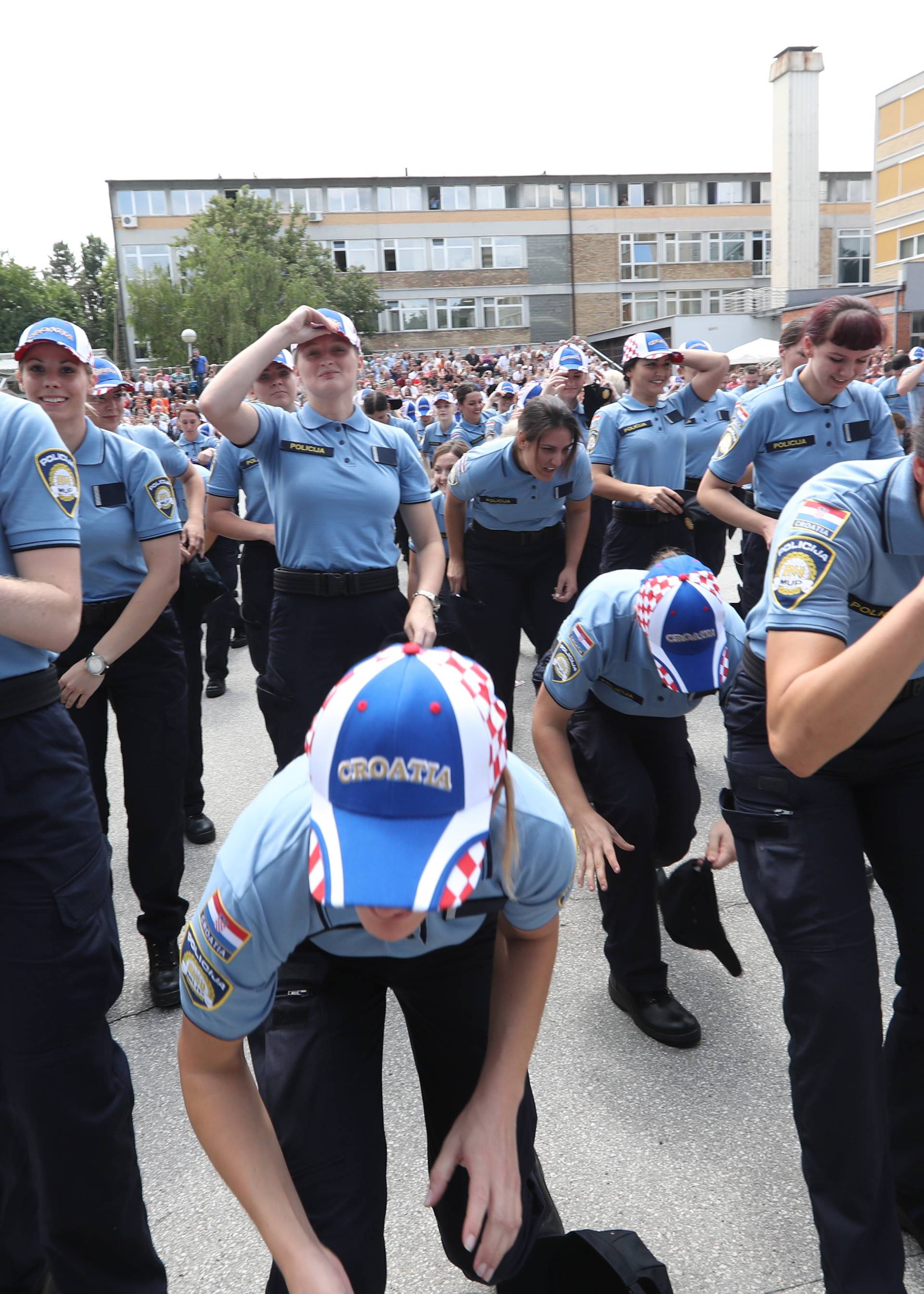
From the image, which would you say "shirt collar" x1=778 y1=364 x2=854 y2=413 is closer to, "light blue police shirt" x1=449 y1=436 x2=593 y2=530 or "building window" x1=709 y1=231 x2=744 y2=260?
"light blue police shirt" x1=449 y1=436 x2=593 y2=530

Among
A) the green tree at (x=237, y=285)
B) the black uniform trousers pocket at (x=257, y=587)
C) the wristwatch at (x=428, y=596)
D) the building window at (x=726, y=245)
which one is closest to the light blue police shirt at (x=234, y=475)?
the black uniform trousers pocket at (x=257, y=587)

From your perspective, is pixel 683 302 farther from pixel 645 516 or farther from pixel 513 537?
pixel 513 537

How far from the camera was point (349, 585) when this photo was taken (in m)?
3.56

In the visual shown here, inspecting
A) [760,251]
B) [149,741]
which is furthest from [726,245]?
[149,741]

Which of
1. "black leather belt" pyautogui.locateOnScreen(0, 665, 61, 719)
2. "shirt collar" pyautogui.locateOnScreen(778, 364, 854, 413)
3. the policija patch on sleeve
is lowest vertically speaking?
"black leather belt" pyautogui.locateOnScreen(0, 665, 61, 719)

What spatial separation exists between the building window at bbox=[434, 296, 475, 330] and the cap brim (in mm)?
58556

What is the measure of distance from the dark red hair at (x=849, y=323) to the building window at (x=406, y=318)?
54985 mm

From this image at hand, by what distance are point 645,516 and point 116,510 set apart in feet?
11.3

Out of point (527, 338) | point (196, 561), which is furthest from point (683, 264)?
point (196, 561)

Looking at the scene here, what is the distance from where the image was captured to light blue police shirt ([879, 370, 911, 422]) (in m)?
10.2

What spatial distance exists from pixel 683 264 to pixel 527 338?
10.3 m

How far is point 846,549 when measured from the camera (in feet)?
5.85

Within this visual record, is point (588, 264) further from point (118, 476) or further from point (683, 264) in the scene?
point (118, 476)

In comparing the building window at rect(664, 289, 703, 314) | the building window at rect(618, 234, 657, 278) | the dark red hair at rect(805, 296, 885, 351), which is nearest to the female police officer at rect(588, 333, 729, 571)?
the dark red hair at rect(805, 296, 885, 351)
